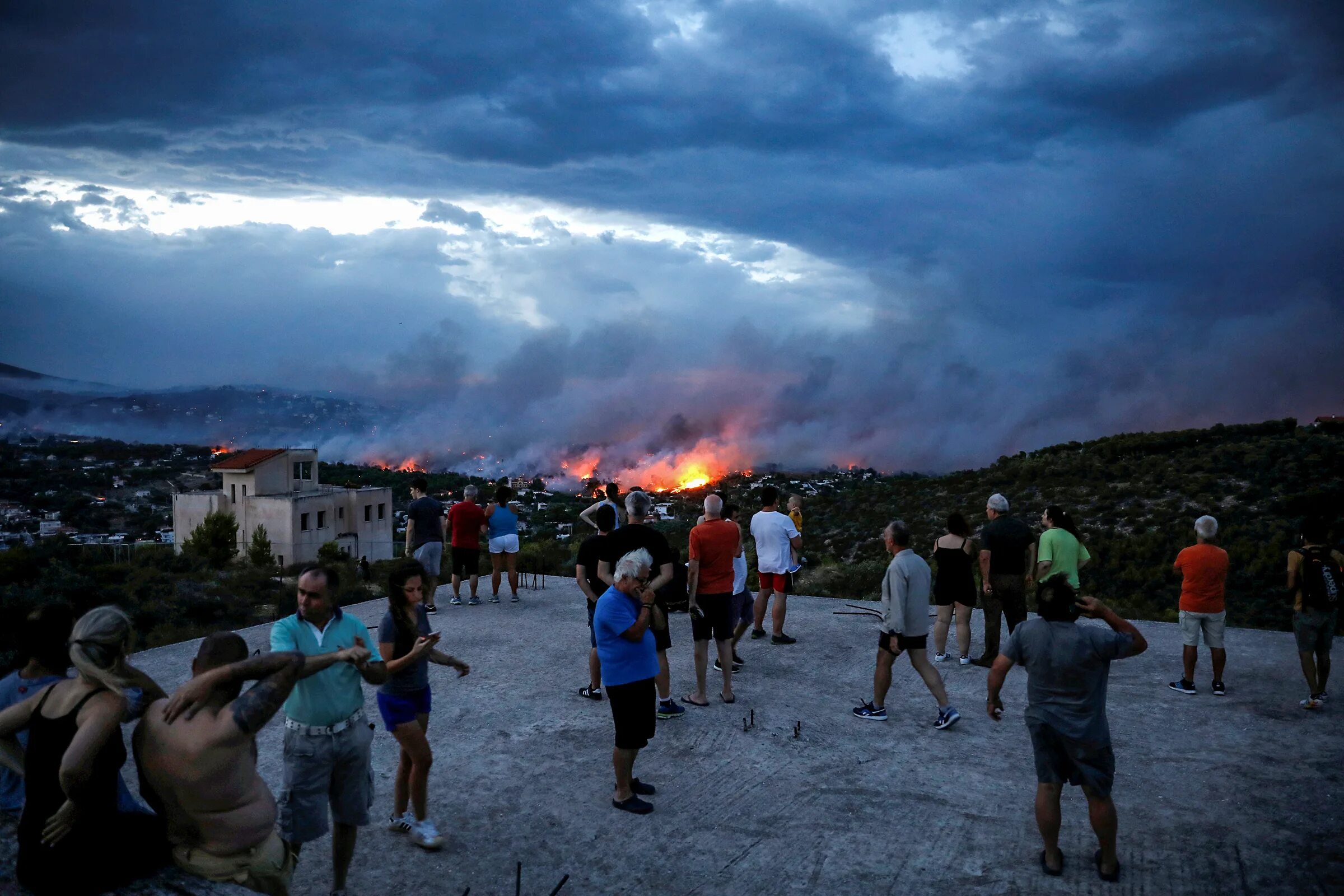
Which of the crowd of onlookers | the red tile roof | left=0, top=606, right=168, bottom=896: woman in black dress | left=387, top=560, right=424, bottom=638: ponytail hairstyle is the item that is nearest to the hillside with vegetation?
left=0, top=606, right=168, bottom=896: woman in black dress

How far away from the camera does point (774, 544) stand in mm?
9688

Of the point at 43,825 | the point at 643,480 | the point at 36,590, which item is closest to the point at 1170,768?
the point at 43,825

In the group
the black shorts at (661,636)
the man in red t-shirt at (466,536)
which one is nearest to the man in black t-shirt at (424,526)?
the man in red t-shirt at (466,536)

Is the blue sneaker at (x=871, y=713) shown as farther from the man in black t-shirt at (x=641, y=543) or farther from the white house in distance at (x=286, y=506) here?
the white house in distance at (x=286, y=506)

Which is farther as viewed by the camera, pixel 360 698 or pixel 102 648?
pixel 360 698

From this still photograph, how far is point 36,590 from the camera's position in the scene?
14102 mm

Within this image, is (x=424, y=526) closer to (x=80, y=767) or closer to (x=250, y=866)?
(x=250, y=866)

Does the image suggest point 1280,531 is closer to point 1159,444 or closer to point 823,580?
point 823,580

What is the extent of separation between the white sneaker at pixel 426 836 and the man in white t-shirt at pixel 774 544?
5.15 m

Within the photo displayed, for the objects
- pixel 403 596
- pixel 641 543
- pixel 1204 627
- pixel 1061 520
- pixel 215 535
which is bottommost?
pixel 215 535

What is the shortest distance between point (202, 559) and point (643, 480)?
32.7 m

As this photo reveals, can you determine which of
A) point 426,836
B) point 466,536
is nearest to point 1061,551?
point 426,836

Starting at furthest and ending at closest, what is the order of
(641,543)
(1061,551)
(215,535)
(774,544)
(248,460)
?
(248,460)
(215,535)
(774,544)
(1061,551)
(641,543)

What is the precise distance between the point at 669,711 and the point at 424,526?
5539mm
